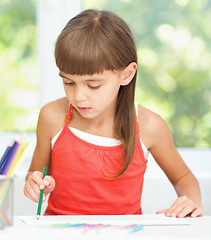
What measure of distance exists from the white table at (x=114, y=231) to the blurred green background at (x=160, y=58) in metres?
1.04

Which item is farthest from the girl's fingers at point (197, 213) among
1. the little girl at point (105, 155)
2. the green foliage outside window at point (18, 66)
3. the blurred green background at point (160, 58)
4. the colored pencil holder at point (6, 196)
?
the green foliage outside window at point (18, 66)

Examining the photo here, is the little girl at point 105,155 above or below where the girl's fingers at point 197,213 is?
above

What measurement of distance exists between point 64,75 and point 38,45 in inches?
33.4

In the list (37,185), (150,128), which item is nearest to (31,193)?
(37,185)

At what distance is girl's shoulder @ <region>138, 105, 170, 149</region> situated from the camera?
114 centimetres

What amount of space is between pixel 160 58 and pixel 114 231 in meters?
1.23

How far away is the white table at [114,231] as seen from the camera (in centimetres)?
63

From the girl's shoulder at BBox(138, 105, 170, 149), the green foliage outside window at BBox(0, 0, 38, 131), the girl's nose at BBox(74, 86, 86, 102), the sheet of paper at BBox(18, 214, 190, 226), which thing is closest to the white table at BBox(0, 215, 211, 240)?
the sheet of paper at BBox(18, 214, 190, 226)

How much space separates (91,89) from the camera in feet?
2.98

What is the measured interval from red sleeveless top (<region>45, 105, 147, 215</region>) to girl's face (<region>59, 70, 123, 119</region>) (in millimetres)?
181

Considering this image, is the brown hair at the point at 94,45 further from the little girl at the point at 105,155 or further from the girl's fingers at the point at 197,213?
the girl's fingers at the point at 197,213

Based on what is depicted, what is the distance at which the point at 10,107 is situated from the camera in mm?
1915

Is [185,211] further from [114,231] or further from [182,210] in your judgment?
[114,231]

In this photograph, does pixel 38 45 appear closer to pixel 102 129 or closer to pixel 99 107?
pixel 102 129
